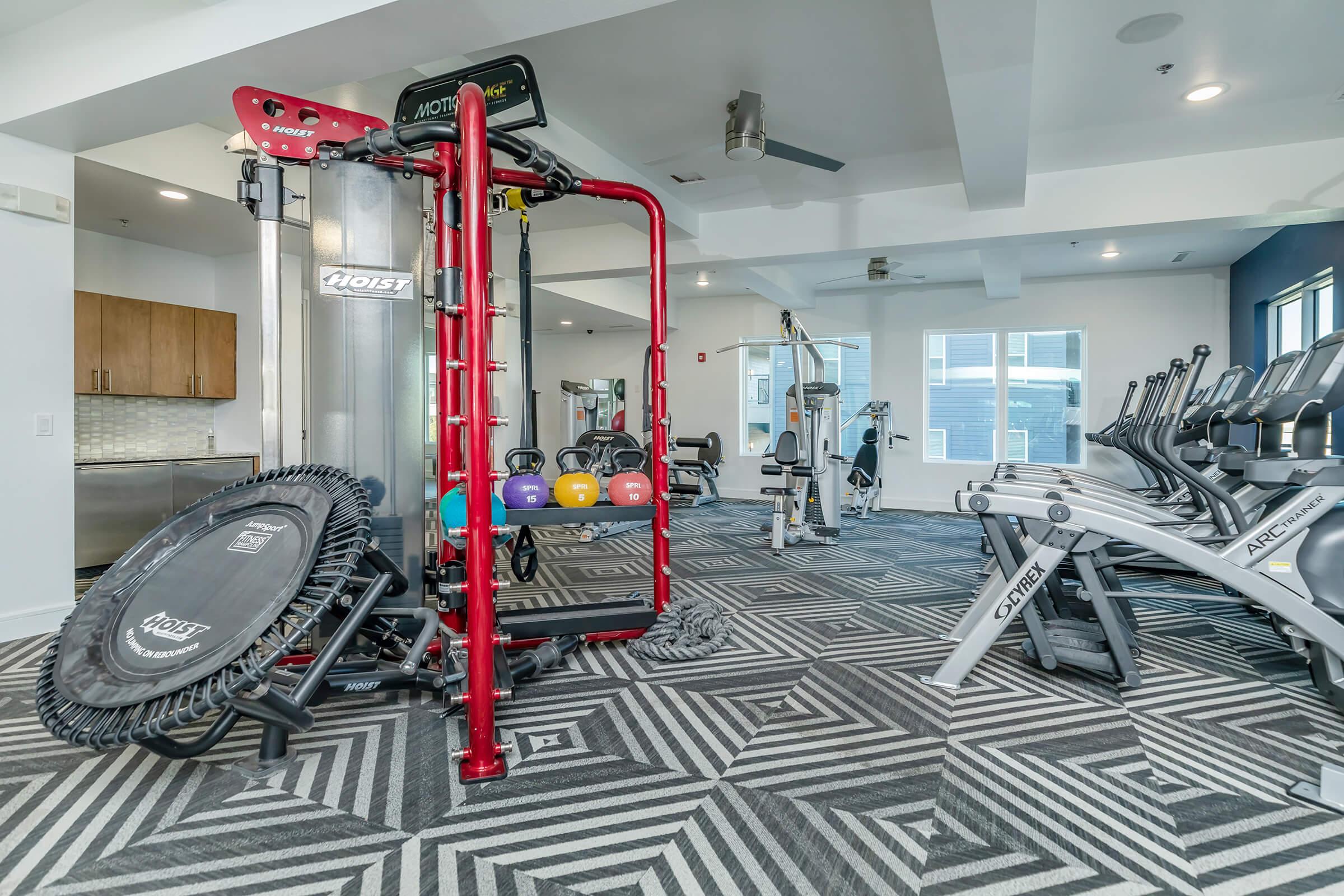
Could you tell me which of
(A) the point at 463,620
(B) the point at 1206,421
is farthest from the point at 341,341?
(B) the point at 1206,421

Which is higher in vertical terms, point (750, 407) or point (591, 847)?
point (750, 407)

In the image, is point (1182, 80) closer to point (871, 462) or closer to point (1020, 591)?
point (1020, 591)

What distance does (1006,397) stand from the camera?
863 centimetres

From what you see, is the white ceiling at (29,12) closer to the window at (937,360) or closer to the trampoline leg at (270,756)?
the trampoline leg at (270,756)

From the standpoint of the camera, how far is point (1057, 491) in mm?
2742

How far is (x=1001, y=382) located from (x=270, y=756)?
8.68 metres

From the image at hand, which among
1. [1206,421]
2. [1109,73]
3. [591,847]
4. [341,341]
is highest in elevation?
[1109,73]

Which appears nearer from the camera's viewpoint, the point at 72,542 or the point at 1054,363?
the point at 72,542

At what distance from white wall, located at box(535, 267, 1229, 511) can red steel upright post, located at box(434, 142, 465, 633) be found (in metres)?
7.11

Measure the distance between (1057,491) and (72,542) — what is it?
15.4 ft

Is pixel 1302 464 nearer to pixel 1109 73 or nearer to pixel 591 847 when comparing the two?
pixel 1109 73

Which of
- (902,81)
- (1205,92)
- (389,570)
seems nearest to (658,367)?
(389,570)

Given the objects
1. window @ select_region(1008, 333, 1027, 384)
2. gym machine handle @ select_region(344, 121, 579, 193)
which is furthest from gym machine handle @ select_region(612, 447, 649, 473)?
window @ select_region(1008, 333, 1027, 384)

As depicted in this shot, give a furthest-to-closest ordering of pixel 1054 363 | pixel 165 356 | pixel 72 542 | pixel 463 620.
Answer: pixel 1054 363 → pixel 165 356 → pixel 72 542 → pixel 463 620
